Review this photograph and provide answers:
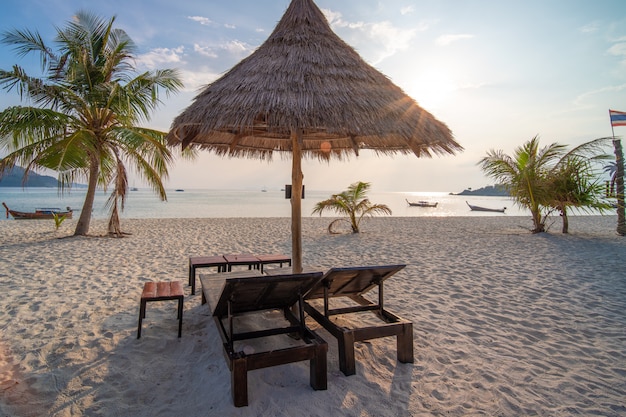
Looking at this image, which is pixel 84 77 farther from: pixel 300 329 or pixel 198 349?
pixel 300 329

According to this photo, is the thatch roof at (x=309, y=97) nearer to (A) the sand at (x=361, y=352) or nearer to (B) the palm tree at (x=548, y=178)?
(A) the sand at (x=361, y=352)

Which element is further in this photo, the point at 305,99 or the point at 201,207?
the point at 201,207

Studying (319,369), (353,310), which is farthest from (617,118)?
(319,369)

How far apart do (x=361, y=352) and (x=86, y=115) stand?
9989mm

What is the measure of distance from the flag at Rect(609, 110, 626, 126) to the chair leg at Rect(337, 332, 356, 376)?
13.2 metres

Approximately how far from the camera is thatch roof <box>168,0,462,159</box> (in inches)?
116

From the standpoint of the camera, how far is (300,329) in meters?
2.53

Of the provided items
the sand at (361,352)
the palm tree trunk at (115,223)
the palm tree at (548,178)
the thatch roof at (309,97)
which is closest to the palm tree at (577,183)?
the palm tree at (548,178)

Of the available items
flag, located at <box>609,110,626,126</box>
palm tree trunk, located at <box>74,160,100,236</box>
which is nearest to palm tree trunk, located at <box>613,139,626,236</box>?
flag, located at <box>609,110,626,126</box>

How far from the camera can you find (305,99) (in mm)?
2996

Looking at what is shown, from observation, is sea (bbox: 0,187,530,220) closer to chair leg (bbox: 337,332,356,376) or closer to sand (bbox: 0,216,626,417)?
sand (bbox: 0,216,626,417)

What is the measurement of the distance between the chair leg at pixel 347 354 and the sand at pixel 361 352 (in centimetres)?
6

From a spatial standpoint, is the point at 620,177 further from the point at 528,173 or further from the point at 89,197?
the point at 89,197

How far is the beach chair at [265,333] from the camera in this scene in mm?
2096
